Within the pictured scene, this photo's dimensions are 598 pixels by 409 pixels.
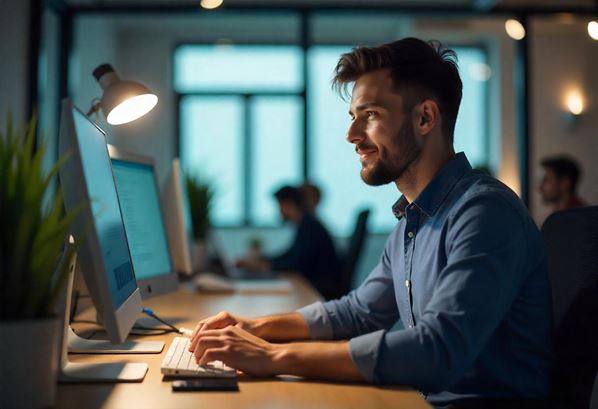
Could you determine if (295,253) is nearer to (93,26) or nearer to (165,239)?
(165,239)

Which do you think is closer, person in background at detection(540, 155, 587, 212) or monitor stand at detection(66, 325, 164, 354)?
monitor stand at detection(66, 325, 164, 354)

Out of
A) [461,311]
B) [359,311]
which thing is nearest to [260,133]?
[359,311]

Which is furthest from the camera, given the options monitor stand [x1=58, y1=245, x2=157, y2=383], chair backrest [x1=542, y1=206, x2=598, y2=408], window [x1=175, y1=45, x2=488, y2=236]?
window [x1=175, y1=45, x2=488, y2=236]

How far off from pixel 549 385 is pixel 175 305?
1241 mm

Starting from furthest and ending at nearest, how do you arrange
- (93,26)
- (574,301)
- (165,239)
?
(93,26), (165,239), (574,301)

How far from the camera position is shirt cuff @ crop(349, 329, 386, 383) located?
104 cm

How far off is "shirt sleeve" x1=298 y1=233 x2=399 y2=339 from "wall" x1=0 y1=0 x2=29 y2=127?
214 centimetres

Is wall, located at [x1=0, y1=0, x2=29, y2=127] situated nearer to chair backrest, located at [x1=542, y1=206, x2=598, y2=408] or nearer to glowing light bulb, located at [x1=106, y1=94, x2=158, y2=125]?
glowing light bulb, located at [x1=106, y1=94, x2=158, y2=125]

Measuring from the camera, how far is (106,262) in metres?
1.05

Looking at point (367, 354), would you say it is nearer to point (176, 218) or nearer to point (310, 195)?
point (176, 218)

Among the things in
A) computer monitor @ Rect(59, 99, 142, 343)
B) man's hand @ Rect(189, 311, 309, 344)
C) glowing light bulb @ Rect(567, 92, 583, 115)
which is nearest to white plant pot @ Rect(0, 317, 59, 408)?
computer monitor @ Rect(59, 99, 142, 343)

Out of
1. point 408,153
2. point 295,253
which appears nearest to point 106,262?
point 408,153

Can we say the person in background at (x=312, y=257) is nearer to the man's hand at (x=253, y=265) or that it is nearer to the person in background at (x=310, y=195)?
the man's hand at (x=253, y=265)

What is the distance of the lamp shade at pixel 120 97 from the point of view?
5.34ft
